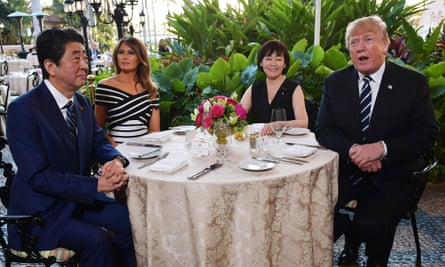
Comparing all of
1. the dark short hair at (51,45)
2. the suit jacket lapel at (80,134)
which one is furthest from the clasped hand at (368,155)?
the dark short hair at (51,45)

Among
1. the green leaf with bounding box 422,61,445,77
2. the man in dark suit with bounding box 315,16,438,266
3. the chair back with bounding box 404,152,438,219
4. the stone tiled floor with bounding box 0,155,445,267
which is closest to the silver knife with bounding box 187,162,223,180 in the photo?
the man in dark suit with bounding box 315,16,438,266

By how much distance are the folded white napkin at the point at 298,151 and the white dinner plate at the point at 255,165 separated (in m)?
0.18

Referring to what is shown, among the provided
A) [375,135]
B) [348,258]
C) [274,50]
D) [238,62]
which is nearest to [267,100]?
[274,50]

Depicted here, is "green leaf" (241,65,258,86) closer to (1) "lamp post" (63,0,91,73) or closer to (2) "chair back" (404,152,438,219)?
(2) "chair back" (404,152,438,219)

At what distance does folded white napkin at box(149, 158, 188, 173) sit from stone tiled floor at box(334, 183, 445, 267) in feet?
4.02

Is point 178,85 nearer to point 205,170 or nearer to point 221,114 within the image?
point 221,114

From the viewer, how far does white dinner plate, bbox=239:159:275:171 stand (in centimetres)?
161

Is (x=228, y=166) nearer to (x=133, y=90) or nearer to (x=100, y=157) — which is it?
(x=100, y=157)

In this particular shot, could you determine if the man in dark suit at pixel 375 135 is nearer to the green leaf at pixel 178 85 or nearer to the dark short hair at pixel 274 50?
the dark short hair at pixel 274 50

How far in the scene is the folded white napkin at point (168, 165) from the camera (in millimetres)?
1642

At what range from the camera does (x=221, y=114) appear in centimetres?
181

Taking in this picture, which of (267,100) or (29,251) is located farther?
(267,100)

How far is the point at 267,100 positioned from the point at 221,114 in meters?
1.15

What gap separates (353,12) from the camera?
191 inches
